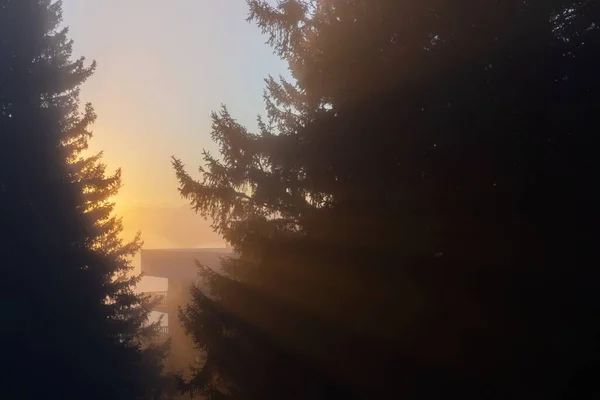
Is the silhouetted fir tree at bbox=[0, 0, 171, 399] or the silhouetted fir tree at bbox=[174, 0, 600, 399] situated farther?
the silhouetted fir tree at bbox=[0, 0, 171, 399]

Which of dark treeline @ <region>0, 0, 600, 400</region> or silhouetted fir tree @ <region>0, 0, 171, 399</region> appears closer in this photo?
dark treeline @ <region>0, 0, 600, 400</region>

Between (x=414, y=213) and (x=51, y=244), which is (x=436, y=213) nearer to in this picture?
(x=414, y=213)

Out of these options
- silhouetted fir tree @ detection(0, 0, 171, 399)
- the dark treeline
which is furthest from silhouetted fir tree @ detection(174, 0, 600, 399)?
silhouetted fir tree @ detection(0, 0, 171, 399)

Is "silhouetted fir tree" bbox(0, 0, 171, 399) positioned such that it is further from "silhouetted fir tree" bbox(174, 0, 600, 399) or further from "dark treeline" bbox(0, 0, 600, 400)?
"silhouetted fir tree" bbox(174, 0, 600, 399)

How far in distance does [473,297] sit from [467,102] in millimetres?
1742

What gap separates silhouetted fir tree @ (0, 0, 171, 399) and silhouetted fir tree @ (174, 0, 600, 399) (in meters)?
5.30

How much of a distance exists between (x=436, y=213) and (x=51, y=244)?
8.08 metres

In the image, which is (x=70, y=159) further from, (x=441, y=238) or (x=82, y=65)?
(x=441, y=238)

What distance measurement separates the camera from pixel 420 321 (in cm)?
553

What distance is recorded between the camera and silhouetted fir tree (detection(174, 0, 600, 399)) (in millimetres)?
5168

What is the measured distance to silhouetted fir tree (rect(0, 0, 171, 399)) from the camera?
10570 mm

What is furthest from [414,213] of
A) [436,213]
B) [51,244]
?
[51,244]

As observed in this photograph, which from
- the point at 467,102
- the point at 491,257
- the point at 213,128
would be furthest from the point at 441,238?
the point at 213,128

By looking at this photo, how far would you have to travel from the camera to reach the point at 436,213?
558cm
